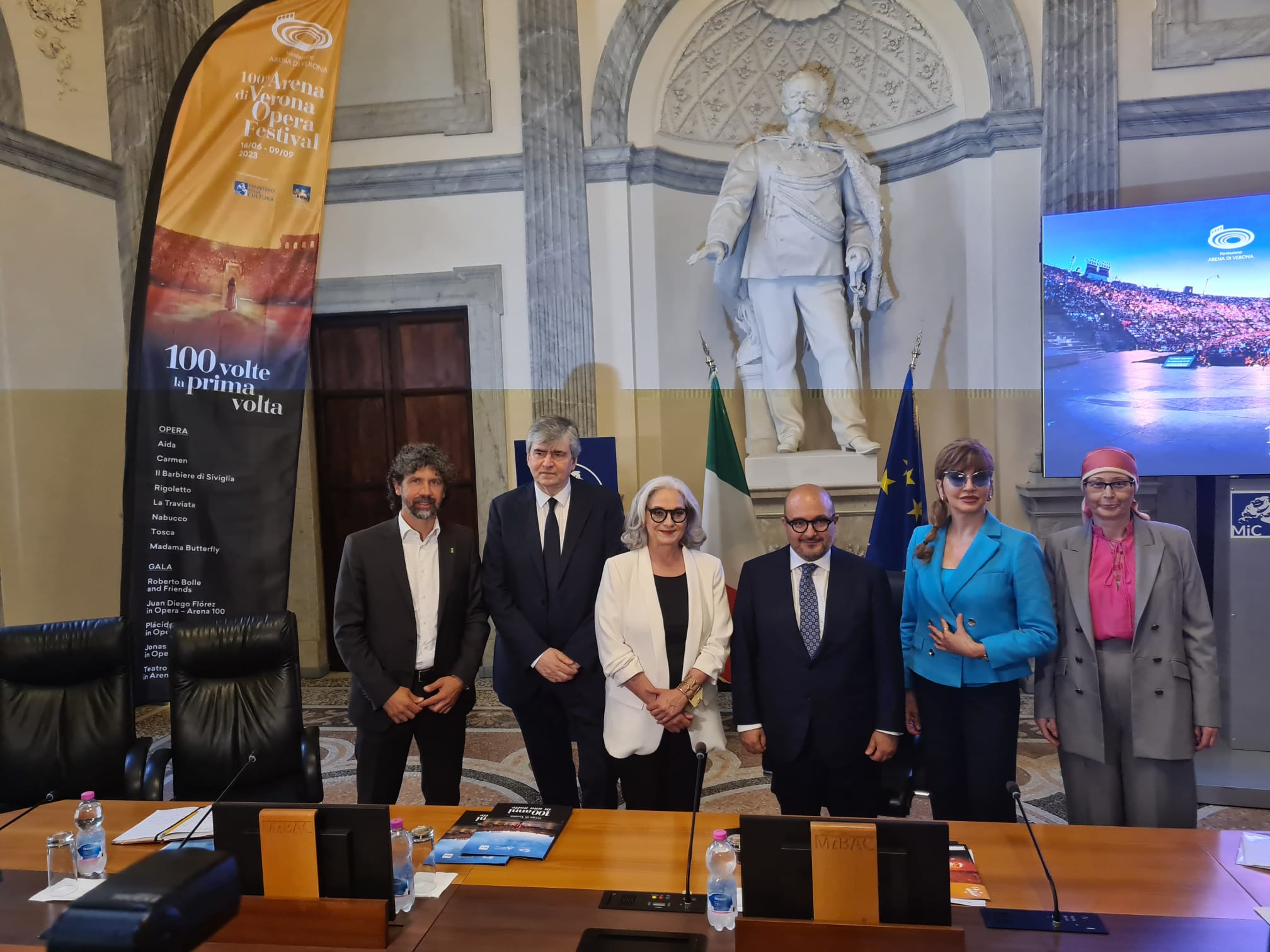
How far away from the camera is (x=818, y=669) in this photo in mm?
2191

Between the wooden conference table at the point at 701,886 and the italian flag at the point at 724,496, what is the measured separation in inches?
103

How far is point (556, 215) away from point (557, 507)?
269cm

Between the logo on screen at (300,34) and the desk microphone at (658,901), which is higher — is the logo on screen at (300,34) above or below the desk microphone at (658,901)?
above

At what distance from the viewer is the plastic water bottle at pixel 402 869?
1.56 m

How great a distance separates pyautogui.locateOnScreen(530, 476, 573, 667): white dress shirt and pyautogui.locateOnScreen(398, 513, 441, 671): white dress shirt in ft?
1.05

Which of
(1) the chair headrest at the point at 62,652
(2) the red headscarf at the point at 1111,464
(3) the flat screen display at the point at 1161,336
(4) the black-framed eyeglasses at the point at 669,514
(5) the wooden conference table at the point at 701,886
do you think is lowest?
(5) the wooden conference table at the point at 701,886

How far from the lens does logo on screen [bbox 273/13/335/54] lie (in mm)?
3658

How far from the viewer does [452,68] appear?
4.96 m

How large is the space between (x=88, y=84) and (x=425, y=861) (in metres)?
4.44

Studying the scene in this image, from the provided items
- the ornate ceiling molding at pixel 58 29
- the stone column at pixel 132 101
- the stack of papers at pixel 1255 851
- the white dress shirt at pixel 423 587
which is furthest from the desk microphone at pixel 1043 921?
the ornate ceiling molding at pixel 58 29

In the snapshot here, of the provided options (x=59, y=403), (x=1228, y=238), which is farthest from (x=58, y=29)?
(x=1228, y=238)

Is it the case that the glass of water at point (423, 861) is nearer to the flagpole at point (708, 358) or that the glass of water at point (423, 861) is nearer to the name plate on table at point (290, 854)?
the name plate on table at point (290, 854)

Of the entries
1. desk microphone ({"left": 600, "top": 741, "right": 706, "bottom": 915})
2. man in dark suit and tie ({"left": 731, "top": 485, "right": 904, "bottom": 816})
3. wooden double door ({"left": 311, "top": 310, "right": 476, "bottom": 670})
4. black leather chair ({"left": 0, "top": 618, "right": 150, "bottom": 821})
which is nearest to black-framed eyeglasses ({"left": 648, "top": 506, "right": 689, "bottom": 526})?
man in dark suit and tie ({"left": 731, "top": 485, "right": 904, "bottom": 816})

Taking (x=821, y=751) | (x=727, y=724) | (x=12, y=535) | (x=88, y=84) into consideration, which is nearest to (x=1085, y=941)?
(x=821, y=751)
